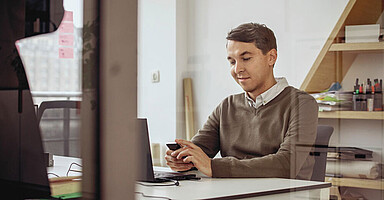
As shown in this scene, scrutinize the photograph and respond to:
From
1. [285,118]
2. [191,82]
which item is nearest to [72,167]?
[285,118]

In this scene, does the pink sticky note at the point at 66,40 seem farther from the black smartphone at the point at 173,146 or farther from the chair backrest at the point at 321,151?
the chair backrest at the point at 321,151

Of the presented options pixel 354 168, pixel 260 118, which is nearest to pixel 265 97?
pixel 260 118

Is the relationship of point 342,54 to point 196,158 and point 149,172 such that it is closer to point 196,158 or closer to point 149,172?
point 196,158

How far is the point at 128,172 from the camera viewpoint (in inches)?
11.3

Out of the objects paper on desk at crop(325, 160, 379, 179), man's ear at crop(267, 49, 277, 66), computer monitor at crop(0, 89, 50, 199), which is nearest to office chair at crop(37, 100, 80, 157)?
computer monitor at crop(0, 89, 50, 199)

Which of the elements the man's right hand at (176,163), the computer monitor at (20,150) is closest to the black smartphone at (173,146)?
the man's right hand at (176,163)

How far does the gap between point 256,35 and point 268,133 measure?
366 mm

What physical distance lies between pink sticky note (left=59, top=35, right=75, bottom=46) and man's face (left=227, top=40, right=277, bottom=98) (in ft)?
4.63

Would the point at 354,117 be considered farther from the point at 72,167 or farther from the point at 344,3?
the point at 72,167

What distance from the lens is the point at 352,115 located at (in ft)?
6.30

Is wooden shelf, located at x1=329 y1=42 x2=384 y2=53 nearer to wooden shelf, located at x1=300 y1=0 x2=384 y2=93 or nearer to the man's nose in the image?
wooden shelf, located at x1=300 y1=0 x2=384 y2=93

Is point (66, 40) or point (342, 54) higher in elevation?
point (342, 54)

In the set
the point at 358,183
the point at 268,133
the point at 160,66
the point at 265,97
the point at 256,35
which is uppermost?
the point at 256,35

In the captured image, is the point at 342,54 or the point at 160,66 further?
the point at 342,54
